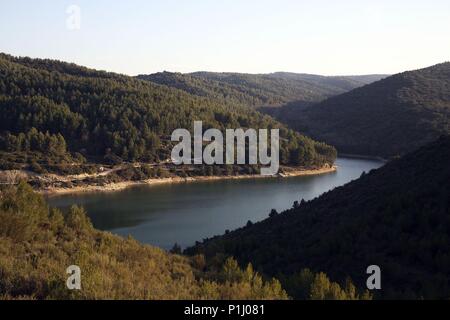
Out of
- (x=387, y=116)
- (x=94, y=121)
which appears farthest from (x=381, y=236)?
(x=387, y=116)

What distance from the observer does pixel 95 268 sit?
32.9 feet

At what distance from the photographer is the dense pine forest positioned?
8.78 m

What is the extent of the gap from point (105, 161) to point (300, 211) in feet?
141

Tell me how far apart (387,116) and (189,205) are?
6331 centimetres

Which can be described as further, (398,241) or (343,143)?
(343,143)

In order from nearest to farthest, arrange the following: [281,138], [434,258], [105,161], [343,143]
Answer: [434,258] → [105,161] → [281,138] → [343,143]

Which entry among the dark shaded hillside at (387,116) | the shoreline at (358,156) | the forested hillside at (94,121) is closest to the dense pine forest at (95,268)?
the forested hillside at (94,121)

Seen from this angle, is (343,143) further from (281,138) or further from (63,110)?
(63,110)

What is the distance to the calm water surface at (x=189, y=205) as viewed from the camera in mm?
39250

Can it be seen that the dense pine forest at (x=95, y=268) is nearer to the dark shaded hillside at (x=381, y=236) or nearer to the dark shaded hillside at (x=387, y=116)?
the dark shaded hillside at (x=381, y=236)

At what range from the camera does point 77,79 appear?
3524 inches

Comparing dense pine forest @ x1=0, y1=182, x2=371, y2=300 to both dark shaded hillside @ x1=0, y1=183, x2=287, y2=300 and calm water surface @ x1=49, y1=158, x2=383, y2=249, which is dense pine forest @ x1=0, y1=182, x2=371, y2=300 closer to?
dark shaded hillside @ x1=0, y1=183, x2=287, y2=300

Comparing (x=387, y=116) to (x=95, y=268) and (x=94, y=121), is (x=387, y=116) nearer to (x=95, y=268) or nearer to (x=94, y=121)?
(x=94, y=121)
